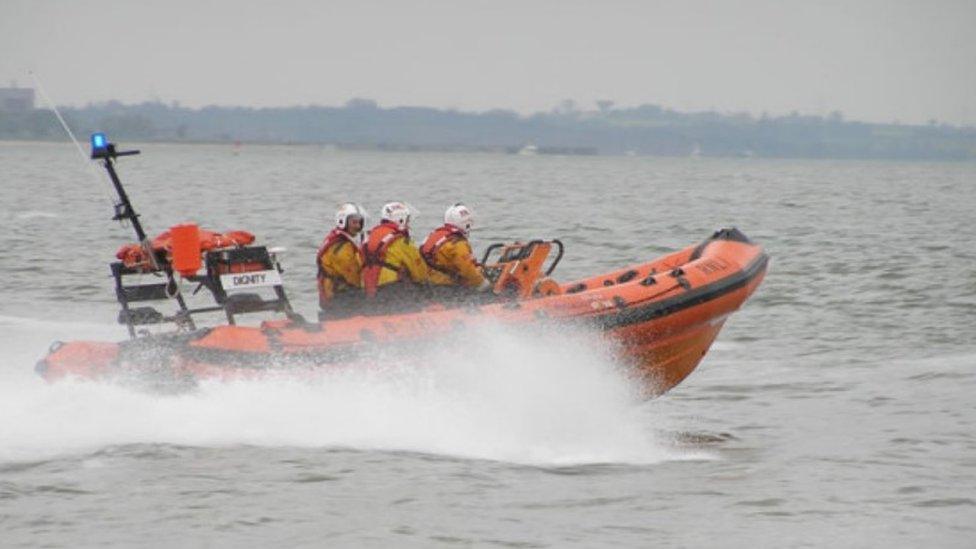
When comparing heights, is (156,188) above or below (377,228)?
below

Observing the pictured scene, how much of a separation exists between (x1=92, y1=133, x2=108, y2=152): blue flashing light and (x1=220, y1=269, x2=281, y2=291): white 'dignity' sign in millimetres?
1089

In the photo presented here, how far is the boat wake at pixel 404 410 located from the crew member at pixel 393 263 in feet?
1.62

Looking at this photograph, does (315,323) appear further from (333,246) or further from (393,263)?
(393,263)

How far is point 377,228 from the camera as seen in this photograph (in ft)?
33.9

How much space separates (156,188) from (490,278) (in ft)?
125

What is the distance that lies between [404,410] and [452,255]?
110 centimetres

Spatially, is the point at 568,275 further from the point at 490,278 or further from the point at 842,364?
the point at 490,278

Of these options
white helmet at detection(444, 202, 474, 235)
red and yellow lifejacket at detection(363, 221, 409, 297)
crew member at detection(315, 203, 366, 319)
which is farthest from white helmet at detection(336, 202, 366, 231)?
white helmet at detection(444, 202, 474, 235)

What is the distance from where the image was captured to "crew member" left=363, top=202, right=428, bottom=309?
10266mm

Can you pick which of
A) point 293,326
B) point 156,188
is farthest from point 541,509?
point 156,188

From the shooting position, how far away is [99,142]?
10.4 meters

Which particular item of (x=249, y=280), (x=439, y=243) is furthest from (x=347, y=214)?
(x=249, y=280)

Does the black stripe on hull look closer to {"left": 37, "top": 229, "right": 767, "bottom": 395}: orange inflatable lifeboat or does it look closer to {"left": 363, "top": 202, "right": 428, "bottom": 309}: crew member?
{"left": 37, "top": 229, "right": 767, "bottom": 395}: orange inflatable lifeboat

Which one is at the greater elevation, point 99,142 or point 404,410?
point 99,142
